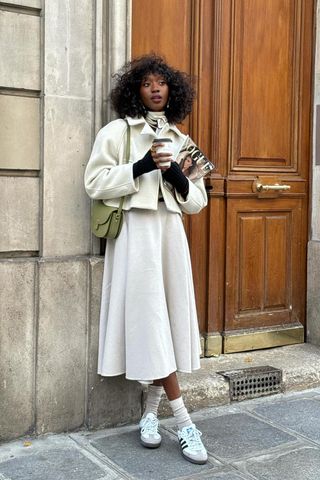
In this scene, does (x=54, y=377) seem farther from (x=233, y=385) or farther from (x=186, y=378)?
(x=233, y=385)

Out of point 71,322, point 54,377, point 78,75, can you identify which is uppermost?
point 78,75

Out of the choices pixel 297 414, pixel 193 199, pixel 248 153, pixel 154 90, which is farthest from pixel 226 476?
pixel 248 153

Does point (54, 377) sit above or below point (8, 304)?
below

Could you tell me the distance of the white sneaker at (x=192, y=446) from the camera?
12.2 feet

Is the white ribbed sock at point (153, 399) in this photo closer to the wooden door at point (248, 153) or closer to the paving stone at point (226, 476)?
the paving stone at point (226, 476)

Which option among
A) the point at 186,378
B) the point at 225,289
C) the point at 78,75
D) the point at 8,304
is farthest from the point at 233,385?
the point at 78,75

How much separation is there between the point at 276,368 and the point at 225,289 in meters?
0.71

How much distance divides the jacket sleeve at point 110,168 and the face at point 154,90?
0.21 meters

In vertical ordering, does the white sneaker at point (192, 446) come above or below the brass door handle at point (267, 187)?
below

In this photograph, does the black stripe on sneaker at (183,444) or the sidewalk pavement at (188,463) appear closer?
the sidewalk pavement at (188,463)

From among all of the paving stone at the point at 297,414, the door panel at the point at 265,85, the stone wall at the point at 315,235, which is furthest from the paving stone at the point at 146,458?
the door panel at the point at 265,85

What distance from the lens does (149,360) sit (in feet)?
12.4

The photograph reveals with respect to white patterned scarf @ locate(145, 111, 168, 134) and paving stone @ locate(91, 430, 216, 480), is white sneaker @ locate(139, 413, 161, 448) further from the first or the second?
white patterned scarf @ locate(145, 111, 168, 134)

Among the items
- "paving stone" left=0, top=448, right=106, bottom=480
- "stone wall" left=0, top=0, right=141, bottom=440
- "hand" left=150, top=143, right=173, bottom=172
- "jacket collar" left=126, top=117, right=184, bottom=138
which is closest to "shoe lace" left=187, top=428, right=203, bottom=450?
"paving stone" left=0, top=448, right=106, bottom=480
